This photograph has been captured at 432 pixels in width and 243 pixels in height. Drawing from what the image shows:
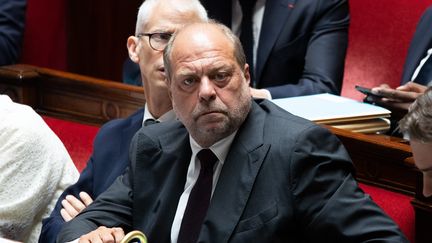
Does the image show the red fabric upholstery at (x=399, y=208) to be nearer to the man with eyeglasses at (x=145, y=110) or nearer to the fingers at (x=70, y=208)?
the man with eyeglasses at (x=145, y=110)

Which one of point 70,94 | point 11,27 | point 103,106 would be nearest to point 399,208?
point 103,106

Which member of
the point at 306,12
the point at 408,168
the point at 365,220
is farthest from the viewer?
the point at 306,12

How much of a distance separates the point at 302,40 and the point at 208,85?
92 centimetres

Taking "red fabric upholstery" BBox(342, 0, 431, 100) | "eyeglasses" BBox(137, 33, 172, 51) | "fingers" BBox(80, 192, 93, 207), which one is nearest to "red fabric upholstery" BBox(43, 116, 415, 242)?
"fingers" BBox(80, 192, 93, 207)

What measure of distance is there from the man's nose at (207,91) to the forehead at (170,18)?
357 millimetres

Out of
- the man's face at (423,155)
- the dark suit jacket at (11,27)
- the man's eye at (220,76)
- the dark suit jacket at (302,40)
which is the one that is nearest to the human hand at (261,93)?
the dark suit jacket at (302,40)

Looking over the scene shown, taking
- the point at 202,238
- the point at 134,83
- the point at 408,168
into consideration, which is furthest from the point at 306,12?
the point at 202,238

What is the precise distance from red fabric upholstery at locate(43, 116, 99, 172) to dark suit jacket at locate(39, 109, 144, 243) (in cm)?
27

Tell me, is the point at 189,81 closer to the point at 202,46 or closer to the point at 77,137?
the point at 202,46

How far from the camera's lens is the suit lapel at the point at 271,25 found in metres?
2.25

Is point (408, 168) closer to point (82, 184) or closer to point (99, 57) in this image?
point (82, 184)

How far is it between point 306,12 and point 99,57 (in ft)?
4.07

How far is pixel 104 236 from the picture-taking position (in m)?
1.37

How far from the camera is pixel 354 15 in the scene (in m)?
2.50
